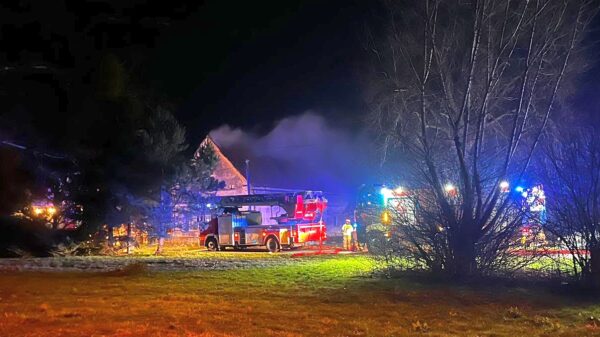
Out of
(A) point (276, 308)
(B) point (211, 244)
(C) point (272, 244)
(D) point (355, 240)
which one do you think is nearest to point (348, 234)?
(D) point (355, 240)

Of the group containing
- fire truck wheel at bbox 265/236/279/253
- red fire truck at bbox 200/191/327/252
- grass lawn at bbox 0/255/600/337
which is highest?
red fire truck at bbox 200/191/327/252

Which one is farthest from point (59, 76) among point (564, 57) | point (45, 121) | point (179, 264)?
point (564, 57)

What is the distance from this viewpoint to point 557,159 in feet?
34.0

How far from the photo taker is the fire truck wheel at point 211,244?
25.9m

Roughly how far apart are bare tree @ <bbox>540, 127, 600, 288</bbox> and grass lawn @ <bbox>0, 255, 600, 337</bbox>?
1.00 m

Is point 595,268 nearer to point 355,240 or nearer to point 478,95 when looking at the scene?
point 478,95

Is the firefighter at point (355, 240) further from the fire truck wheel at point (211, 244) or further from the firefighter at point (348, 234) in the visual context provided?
the fire truck wheel at point (211, 244)

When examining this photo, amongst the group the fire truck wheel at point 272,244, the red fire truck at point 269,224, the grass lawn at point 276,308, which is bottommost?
the grass lawn at point 276,308

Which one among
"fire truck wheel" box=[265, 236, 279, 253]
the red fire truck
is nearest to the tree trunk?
the red fire truck

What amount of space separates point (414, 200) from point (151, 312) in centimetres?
600

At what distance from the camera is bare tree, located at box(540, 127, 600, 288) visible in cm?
1007

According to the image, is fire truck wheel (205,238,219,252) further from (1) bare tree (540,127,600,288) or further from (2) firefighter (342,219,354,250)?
(1) bare tree (540,127,600,288)

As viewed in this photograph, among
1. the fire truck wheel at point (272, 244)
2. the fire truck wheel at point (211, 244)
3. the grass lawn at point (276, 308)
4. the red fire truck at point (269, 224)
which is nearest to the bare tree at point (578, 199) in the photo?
the grass lawn at point (276, 308)

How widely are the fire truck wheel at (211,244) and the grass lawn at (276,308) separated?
41.6 ft
